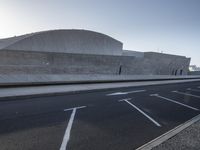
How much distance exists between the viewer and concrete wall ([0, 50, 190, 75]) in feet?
55.0

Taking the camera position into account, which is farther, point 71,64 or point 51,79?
point 71,64

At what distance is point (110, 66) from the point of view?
23703mm

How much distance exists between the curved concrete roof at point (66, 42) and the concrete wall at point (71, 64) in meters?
17.4

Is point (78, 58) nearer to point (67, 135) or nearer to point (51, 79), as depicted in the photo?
point (51, 79)

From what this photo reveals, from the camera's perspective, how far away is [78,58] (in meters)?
20.6

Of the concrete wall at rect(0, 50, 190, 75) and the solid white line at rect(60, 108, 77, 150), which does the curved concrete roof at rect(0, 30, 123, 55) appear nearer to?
the concrete wall at rect(0, 50, 190, 75)

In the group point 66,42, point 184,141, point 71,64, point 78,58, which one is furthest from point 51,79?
point 66,42

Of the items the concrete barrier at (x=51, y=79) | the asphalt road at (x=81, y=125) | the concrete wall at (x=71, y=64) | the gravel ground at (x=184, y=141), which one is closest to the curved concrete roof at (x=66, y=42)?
the concrete wall at (x=71, y=64)

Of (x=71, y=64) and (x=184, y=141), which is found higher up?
(x=71, y=64)

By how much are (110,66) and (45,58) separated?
9454 mm

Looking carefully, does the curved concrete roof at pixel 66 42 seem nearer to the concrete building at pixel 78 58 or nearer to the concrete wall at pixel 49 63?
the concrete building at pixel 78 58

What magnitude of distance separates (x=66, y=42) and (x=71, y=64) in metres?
22.2

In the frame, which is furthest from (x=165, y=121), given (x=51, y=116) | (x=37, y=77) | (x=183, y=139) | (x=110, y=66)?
(x=110, y=66)

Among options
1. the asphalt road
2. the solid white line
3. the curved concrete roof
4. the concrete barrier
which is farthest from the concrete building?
the solid white line
